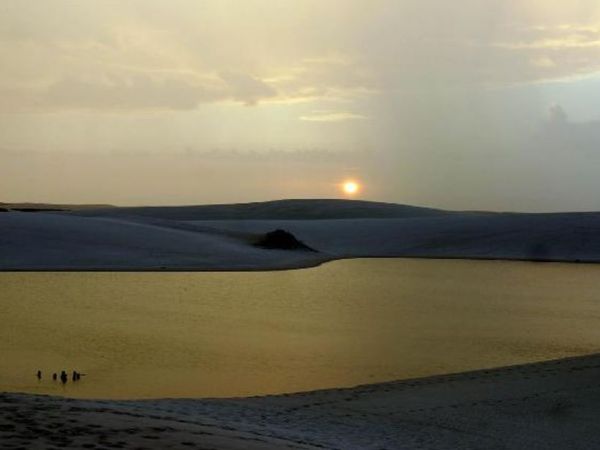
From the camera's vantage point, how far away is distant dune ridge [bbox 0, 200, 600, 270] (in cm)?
3231

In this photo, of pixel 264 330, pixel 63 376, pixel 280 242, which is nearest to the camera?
pixel 63 376

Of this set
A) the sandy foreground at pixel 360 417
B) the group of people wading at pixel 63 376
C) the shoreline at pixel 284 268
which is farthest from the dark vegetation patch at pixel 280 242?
the group of people wading at pixel 63 376

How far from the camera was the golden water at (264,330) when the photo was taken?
11.7m

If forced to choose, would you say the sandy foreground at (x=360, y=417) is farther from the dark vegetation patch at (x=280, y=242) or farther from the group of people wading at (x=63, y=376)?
the dark vegetation patch at (x=280, y=242)

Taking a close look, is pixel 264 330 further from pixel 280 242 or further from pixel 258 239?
pixel 258 239

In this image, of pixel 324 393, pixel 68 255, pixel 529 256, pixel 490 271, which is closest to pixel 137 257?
pixel 68 255

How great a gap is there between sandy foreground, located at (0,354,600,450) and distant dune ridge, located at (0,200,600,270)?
67.8 ft

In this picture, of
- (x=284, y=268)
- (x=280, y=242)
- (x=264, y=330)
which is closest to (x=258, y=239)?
(x=280, y=242)

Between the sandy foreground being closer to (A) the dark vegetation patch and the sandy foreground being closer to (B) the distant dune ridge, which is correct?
(B) the distant dune ridge

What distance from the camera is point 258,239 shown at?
42719 millimetres

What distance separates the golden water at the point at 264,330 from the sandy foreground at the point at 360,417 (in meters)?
1.24

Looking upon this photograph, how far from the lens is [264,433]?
24.9 ft

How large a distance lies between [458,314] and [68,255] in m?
17.7

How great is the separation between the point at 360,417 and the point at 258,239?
33.7m
